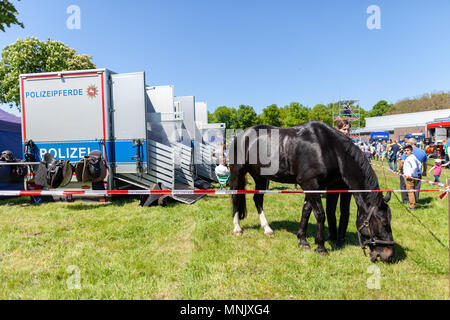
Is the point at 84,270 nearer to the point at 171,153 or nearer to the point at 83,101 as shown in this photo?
the point at 171,153

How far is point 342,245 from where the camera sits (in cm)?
404

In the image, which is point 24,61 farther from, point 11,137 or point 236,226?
point 236,226

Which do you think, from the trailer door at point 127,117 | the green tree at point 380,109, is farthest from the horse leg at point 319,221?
the green tree at point 380,109

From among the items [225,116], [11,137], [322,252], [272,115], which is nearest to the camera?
[322,252]

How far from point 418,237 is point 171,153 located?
5.81 m

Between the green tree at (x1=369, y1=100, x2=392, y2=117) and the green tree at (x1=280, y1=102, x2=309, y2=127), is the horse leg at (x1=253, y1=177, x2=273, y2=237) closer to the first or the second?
the green tree at (x1=280, y1=102, x2=309, y2=127)

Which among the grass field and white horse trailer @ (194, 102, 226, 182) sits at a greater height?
white horse trailer @ (194, 102, 226, 182)

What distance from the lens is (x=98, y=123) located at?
A: 7.00 meters

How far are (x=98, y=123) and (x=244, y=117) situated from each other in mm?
70122

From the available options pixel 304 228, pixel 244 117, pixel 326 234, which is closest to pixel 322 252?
pixel 304 228

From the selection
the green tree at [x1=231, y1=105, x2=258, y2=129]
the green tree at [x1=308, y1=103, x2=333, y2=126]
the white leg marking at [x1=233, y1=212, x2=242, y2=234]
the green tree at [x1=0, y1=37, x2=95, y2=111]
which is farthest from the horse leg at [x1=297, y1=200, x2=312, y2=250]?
the green tree at [x1=231, y1=105, x2=258, y2=129]

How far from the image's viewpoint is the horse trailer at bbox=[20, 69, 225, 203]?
22.6 ft

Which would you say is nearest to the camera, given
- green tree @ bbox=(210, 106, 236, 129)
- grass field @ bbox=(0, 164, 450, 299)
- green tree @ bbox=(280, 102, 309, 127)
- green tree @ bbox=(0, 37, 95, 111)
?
grass field @ bbox=(0, 164, 450, 299)

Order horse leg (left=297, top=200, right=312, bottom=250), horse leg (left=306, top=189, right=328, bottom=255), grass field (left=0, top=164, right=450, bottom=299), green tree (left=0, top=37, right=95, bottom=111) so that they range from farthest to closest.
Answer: green tree (left=0, top=37, right=95, bottom=111) < horse leg (left=297, top=200, right=312, bottom=250) < horse leg (left=306, top=189, right=328, bottom=255) < grass field (left=0, top=164, right=450, bottom=299)
